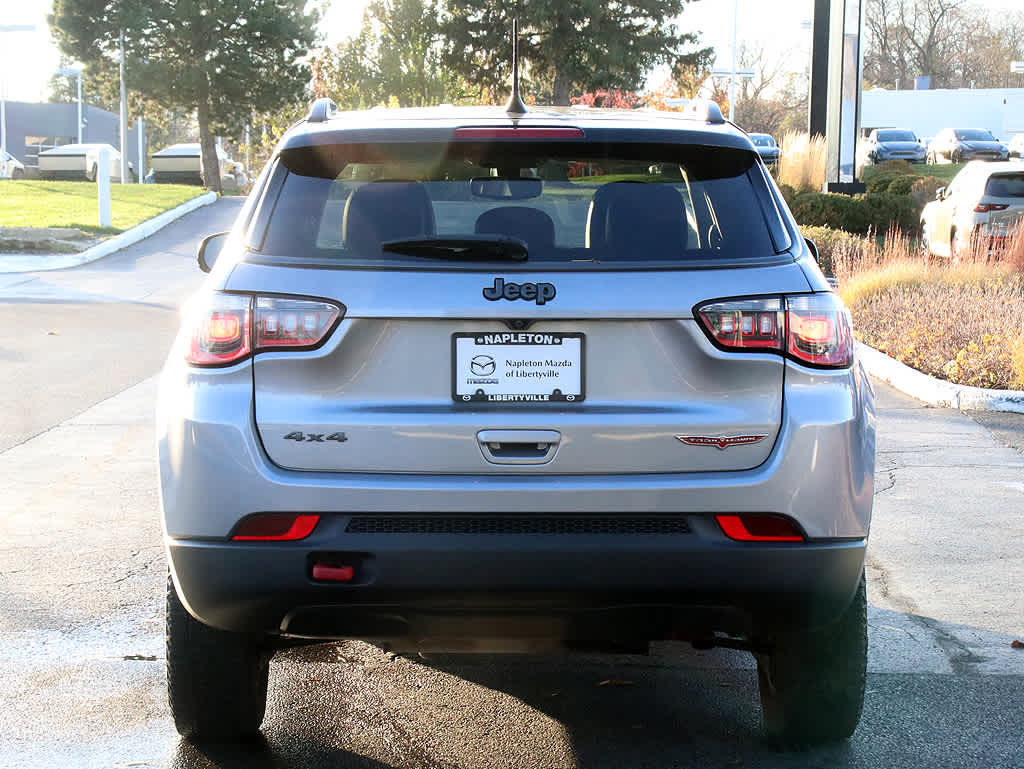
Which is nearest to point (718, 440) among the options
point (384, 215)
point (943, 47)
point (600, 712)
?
point (384, 215)

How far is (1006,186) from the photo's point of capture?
67.1 ft

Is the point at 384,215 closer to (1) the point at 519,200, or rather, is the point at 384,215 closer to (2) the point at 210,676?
(1) the point at 519,200

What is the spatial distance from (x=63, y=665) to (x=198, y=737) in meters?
1.01

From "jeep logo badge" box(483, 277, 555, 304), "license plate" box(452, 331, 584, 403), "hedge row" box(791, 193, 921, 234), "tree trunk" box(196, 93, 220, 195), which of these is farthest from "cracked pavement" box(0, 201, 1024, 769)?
"tree trunk" box(196, 93, 220, 195)

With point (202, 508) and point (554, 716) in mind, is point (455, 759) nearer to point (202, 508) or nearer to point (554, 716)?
point (554, 716)

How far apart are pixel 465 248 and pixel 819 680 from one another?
1557 mm

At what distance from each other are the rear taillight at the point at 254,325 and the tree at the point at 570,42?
1685 inches

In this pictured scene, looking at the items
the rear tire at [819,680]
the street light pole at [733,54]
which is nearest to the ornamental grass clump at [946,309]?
the rear tire at [819,680]

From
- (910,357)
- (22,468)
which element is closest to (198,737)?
(22,468)

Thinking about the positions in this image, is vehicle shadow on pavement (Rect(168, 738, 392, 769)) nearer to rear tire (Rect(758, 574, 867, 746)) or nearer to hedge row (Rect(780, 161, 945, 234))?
rear tire (Rect(758, 574, 867, 746))

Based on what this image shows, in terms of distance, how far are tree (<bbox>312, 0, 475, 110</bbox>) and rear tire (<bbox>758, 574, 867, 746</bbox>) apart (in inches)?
1813

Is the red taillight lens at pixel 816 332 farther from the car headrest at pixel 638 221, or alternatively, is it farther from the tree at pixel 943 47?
the tree at pixel 943 47

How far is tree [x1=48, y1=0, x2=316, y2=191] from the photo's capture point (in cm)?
4566

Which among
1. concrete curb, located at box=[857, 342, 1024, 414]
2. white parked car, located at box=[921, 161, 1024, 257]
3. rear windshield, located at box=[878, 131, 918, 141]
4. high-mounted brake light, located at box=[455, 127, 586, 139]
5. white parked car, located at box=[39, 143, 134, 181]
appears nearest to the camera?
high-mounted brake light, located at box=[455, 127, 586, 139]
